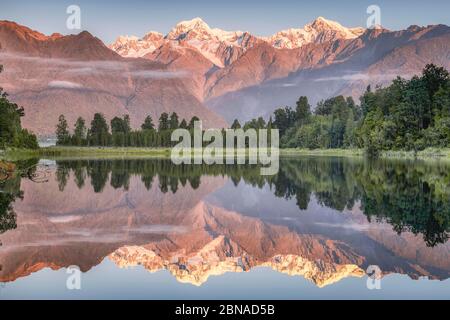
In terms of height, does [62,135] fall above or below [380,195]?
above

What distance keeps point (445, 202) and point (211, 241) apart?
12.4 m

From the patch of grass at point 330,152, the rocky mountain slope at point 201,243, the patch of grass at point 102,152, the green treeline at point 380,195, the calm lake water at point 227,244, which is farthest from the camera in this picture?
the patch of grass at point 102,152

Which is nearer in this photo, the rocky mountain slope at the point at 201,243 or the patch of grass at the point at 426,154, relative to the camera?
the rocky mountain slope at the point at 201,243

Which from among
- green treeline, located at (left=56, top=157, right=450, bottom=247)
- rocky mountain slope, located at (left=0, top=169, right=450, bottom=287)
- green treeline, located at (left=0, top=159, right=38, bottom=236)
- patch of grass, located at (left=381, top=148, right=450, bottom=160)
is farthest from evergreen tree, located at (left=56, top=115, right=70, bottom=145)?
rocky mountain slope, located at (left=0, top=169, right=450, bottom=287)

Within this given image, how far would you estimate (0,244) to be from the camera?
61.6ft

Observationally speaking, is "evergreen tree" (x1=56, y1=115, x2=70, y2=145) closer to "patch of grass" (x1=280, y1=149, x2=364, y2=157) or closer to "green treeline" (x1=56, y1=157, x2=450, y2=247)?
"patch of grass" (x1=280, y1=149, x2=364, y2=157)

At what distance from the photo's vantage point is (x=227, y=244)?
782 inches

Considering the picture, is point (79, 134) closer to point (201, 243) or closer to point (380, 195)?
point (380, 195)

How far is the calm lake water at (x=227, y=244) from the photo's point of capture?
14.2 m

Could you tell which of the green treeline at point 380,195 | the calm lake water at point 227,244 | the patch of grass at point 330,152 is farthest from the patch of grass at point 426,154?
the calm lake water at point 227,244

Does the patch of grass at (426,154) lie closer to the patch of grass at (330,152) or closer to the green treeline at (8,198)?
the patch of grass at (330,152)

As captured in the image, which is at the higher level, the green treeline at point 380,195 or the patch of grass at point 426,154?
the green treeline at point 380,195

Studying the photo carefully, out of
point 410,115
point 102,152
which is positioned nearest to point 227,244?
point 410,115
